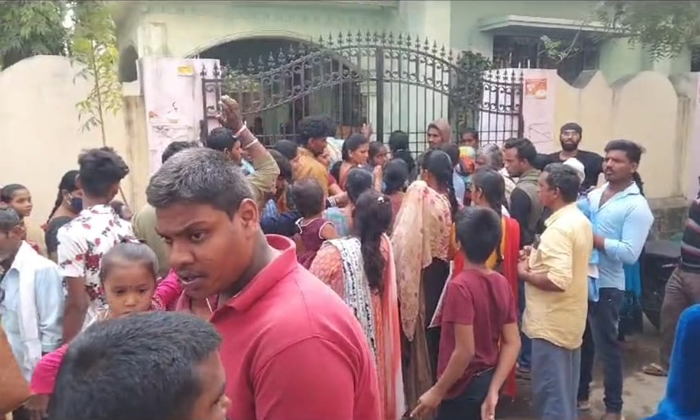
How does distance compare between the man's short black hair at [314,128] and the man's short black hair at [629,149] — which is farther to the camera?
the man's short black hair at [314,128]

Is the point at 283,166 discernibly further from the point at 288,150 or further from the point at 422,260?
the point at 422,260

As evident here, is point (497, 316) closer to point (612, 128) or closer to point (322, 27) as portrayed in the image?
point (612, 128)

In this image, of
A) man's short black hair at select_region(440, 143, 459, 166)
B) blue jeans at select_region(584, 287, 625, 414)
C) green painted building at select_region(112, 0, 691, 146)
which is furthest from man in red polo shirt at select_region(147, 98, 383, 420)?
green painted building at select_region(112, 0, 691, 146)

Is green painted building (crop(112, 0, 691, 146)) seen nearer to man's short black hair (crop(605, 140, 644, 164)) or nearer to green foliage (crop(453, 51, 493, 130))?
green foliage (crop(453, 51, 493, 130))

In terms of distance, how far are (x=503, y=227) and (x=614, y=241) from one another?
0.76 metres

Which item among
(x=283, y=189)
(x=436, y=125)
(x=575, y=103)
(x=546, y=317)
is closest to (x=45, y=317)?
(x=283, y=189)

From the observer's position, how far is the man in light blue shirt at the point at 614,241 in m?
4.28

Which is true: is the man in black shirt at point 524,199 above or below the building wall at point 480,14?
below

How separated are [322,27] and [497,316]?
30.2 ft

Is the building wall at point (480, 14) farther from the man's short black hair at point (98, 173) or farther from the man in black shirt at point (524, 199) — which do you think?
the man's short black hair at point (98, 173)

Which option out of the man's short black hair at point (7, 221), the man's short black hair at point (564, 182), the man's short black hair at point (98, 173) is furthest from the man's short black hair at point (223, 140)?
the man's short black hair at point (564, 182)

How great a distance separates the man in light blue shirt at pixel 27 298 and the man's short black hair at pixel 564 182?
2.67 m

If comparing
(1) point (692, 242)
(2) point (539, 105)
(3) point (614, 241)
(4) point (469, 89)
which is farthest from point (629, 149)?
(2) point (539, 105)

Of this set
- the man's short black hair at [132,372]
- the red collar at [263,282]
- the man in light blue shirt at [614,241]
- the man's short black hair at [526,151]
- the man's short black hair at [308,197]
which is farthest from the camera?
the man's short black hair at [526,151]
